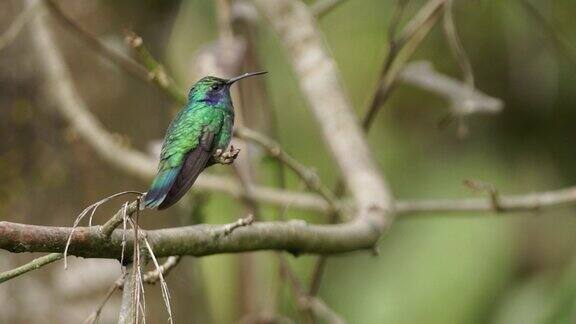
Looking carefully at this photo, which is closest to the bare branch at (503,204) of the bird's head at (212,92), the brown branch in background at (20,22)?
the bird's head at (212,92)

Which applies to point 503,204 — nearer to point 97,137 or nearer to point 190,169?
point 97,137

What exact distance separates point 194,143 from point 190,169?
4.5 inches

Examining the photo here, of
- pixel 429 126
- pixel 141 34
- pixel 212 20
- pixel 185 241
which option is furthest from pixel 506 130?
pixel 185 241

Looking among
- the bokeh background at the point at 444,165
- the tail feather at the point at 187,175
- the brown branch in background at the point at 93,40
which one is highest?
the brown branch in background at the point at 93,40

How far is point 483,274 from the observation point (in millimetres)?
4711

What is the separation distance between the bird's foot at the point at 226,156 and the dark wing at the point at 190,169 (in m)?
0.01

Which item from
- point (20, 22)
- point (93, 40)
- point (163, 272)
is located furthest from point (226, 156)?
point (20, 22)

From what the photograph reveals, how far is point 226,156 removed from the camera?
1.30 metres

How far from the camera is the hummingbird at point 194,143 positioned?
1.21 meters

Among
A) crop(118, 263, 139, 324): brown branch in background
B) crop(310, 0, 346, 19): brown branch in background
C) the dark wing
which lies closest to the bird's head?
the dark wing

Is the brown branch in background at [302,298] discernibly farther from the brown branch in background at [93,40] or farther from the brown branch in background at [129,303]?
the brown branch in background at [129,303]

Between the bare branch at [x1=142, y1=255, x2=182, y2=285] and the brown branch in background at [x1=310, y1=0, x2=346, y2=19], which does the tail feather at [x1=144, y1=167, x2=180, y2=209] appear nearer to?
the bare branch at [x1=142, y1=255, x2=182, y2=285]

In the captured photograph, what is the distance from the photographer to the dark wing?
1199 millimetres

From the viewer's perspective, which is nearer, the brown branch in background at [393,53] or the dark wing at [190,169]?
the dark wing at [190,169]
